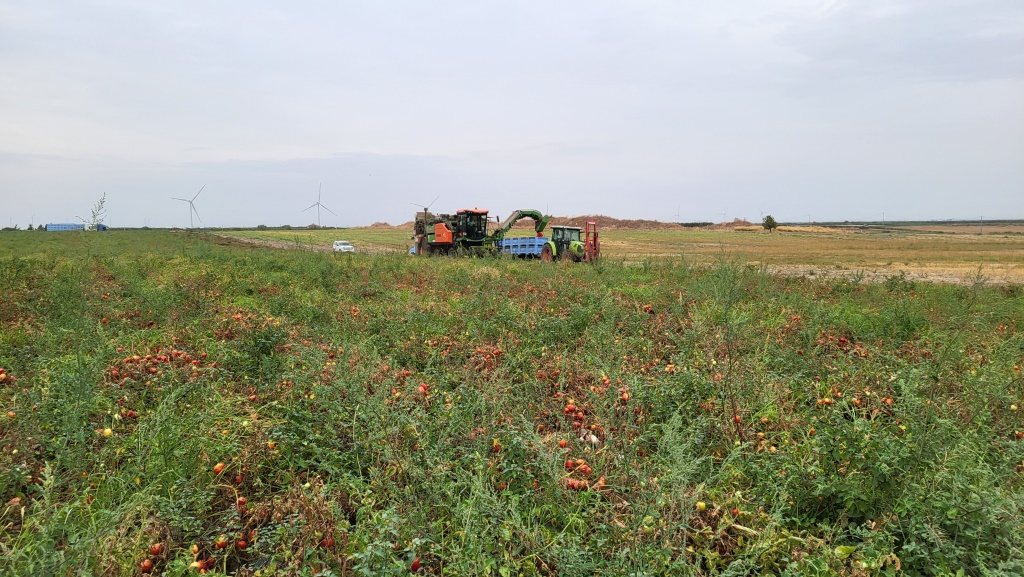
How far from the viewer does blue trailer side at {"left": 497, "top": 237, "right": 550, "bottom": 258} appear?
993 inches

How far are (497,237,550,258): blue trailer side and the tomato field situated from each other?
17829 mm

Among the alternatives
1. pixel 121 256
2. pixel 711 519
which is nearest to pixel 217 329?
pixel 711 519

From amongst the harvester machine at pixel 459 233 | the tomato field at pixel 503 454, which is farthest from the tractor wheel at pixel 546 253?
the tomato field at pixel 503 454

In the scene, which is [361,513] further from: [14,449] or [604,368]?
[604,368]

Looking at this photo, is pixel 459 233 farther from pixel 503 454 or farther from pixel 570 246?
pixel 503 454

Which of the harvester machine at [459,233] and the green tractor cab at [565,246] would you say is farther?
the harvester machine at [459,233]

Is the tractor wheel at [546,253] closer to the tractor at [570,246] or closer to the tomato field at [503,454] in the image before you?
the tractor at [570,246]

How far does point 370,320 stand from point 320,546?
532cm

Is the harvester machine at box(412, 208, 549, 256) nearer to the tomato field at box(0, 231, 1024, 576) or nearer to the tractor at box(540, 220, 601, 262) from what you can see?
the tractor at box(540, 220, 601, 262)

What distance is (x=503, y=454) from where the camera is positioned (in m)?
3.94

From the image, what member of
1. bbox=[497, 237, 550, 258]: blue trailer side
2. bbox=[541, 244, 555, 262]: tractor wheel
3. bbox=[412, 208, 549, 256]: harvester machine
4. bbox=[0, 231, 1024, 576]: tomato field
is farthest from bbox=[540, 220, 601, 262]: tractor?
bbox=[0, 231, 1024, 576]: tomato field

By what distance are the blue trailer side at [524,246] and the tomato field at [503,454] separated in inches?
702

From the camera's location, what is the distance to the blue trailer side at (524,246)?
2523cm

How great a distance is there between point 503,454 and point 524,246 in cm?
2226
